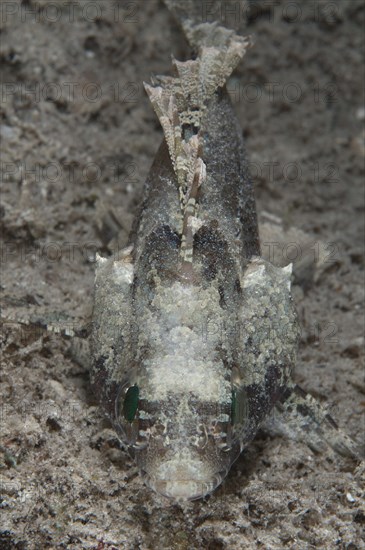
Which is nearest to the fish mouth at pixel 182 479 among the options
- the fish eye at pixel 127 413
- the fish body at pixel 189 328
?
the fish body at pixel 189 328

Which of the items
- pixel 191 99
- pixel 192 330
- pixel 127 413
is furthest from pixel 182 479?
pixel 191 99

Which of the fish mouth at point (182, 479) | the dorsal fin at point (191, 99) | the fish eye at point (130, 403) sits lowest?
the fish mouth at point (182, 479)

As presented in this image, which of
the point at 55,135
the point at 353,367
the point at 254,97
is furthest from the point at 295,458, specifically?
the point at 254,97

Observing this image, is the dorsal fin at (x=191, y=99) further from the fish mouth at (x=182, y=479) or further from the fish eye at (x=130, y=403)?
the fish mouth at (x=182, y=479)

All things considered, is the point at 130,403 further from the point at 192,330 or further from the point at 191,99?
the point at 191,99

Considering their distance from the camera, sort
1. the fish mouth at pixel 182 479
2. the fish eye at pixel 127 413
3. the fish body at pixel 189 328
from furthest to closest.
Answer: the fish eye at pixel 127 413, the fish body at pixel 189 328, the fish mouth at pixel 182 479

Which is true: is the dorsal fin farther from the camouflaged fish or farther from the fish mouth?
the fish mouth

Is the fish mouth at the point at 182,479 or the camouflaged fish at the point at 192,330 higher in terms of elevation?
the camouflaged fish at the point at 192,330

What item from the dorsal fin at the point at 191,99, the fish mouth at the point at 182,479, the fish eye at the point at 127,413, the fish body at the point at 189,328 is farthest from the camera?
the dorsal fin at the point at 191,99

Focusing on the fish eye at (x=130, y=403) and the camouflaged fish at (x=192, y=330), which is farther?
the fish eye at (x=130, y=403)
